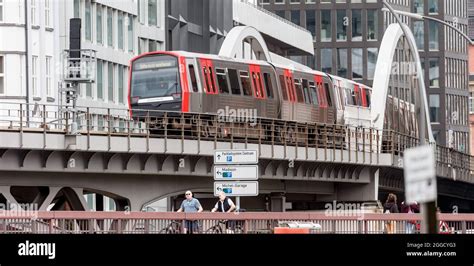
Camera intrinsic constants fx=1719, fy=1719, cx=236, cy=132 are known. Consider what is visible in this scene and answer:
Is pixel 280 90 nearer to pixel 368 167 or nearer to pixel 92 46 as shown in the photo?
pixel 368 167

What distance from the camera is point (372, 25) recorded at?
6319 inches

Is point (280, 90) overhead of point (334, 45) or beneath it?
beneath

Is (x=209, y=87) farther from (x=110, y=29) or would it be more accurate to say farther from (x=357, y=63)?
(x=357, y=63)

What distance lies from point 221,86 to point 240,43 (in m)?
21.0

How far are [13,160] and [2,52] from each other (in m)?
27.2

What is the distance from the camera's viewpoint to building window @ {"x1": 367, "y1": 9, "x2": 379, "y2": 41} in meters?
160

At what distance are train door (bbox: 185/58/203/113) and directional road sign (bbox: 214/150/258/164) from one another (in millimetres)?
23399

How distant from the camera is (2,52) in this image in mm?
79812

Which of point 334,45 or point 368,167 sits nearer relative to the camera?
point 368,167

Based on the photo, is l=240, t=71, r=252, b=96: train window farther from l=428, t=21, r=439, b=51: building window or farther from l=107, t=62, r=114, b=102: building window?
l=428, t=21, r=439, b=51: building window

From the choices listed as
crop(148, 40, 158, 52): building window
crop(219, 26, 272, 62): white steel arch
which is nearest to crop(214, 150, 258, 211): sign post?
crop(219, 26, 272, 62): white steel arch

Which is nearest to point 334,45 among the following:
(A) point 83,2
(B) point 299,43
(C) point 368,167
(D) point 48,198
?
(B) point 299,43

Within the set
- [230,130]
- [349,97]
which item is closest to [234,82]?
[230,130]

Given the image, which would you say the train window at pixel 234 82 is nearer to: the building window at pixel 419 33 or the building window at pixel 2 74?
the building window at pixel 2 74
